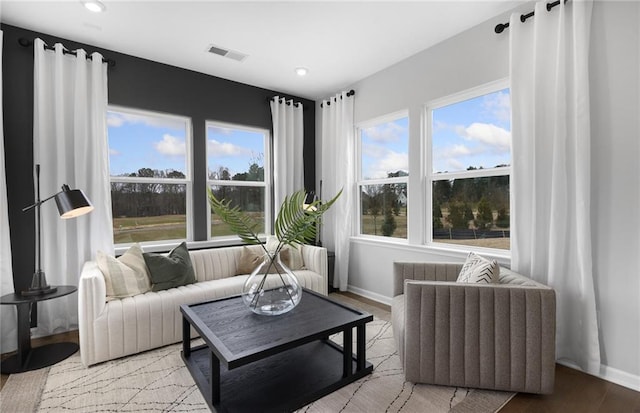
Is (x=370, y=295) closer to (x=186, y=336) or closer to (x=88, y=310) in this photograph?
(x=186, y=336)

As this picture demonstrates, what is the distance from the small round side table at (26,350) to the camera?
7.36 ft

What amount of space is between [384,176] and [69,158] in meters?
3.32

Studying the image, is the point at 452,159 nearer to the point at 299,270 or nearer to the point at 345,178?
the point at 345,178

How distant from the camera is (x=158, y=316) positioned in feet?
8.38

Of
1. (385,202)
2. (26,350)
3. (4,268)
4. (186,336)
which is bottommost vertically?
(26,350)

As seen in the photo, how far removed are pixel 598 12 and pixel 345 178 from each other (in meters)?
2.74

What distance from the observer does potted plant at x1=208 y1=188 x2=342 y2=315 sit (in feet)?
6.76

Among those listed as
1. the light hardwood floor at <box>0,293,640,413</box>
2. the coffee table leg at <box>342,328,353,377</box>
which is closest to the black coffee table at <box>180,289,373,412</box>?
the coffee table leg at <box>342,328,353,377</box>

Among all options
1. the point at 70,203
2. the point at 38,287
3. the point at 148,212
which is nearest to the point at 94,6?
the point at 70,203

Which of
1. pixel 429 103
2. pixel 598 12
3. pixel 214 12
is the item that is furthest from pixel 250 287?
pixel 598 12

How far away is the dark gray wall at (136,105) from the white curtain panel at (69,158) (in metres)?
0.14

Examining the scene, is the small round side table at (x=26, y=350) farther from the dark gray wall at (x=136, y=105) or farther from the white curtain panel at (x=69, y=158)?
the dark gray wall at (x=136, y=105)

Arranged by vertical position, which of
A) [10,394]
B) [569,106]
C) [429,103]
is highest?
[429,103]

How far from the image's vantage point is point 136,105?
11.0 feet
